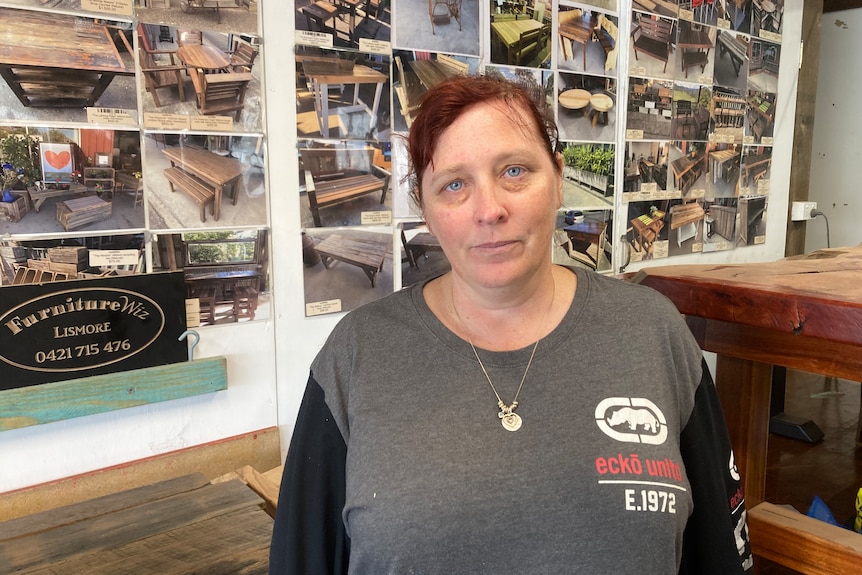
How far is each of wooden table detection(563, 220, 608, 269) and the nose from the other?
4.24ft

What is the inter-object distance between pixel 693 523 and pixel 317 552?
561 millimetres

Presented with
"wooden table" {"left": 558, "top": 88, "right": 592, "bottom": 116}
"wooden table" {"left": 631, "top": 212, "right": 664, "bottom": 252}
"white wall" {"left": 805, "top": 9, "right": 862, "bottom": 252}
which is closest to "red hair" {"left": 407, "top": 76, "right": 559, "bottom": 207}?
"wooden table" {"left": 558, "top": 88, "right": 592, "bottom": 116}

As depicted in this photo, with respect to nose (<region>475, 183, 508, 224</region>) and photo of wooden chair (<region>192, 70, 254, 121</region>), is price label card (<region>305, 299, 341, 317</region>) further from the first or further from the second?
nose (<region>475, 183, 508, 224</region>)

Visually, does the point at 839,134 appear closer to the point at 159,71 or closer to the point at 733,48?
the point at 733,48

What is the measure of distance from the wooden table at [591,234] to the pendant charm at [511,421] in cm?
136

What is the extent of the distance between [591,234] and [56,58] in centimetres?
164

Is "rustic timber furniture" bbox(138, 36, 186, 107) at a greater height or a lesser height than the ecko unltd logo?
greater

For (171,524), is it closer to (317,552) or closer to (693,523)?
(317,552)

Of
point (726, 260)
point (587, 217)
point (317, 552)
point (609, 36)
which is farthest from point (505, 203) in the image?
point (726, 260)

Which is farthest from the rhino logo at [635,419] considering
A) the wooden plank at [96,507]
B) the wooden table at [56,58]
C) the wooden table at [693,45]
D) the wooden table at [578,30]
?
the wooden table at [693,45]

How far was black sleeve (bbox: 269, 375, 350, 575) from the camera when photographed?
0.92 m

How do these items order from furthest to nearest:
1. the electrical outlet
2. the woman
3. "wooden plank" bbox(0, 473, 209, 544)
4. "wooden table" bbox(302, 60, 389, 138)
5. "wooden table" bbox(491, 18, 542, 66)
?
the electrical outlet, "wooden table" bbox(491, 18, 542, 66), "wooden table" bbox(302, 60, 389, 138), "wooden plank" bbox(0, 473, 209, 544), the woman

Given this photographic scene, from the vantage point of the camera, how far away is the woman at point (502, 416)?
32.8 inches

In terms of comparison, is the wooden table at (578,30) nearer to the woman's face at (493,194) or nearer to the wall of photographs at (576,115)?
the wall of photographs at (576,115)
